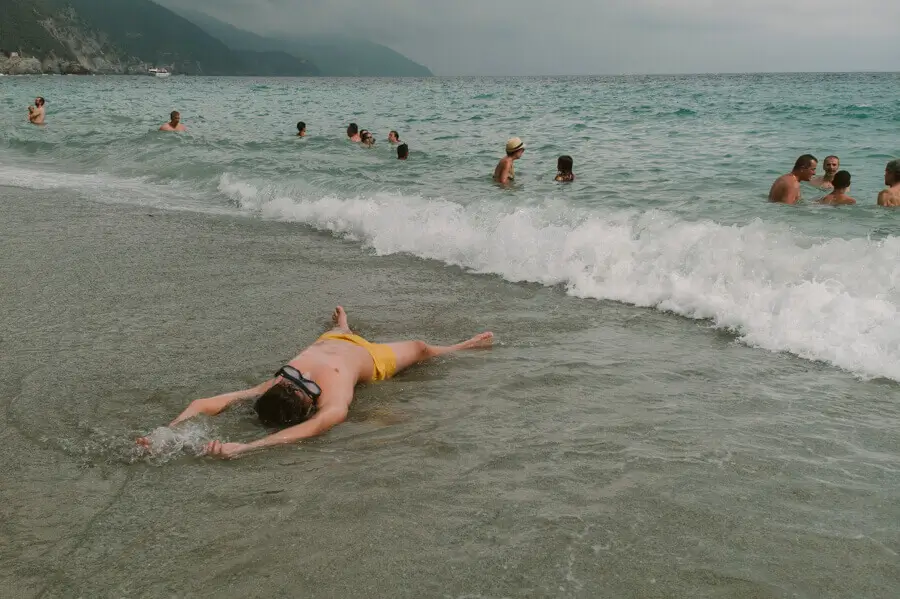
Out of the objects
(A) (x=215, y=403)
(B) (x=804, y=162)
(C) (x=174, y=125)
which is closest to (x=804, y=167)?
(B) (x=804, y=162)

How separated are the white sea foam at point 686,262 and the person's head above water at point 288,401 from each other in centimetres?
348

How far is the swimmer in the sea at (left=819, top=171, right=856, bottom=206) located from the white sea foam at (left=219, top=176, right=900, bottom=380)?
261 cm

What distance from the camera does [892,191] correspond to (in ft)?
32.1

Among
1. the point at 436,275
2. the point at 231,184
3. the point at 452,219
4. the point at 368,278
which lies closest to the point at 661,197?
the point at 452,219

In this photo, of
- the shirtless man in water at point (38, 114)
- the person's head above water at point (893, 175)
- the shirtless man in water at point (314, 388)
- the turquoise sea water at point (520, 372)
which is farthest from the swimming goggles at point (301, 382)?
the shirtless man in water at point (38, 114)

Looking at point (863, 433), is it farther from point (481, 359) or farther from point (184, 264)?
point (184, 264)

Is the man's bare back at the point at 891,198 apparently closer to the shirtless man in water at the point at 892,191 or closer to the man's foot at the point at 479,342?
the shirtless man in water at the point at 892,191

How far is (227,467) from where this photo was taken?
359 centimetres

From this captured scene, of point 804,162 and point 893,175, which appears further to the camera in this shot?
point 804,162

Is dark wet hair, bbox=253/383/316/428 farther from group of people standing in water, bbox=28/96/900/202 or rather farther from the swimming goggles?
group of people standing in water, bbox=28/96/900/202

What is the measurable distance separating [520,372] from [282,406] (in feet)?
5.52

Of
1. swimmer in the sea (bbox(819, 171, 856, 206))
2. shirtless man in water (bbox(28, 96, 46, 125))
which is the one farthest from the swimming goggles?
shirtless man in water (bbox(28, 96, 46, 125))

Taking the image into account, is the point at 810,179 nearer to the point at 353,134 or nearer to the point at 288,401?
the point at 288,401

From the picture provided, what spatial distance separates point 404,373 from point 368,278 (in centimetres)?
261
